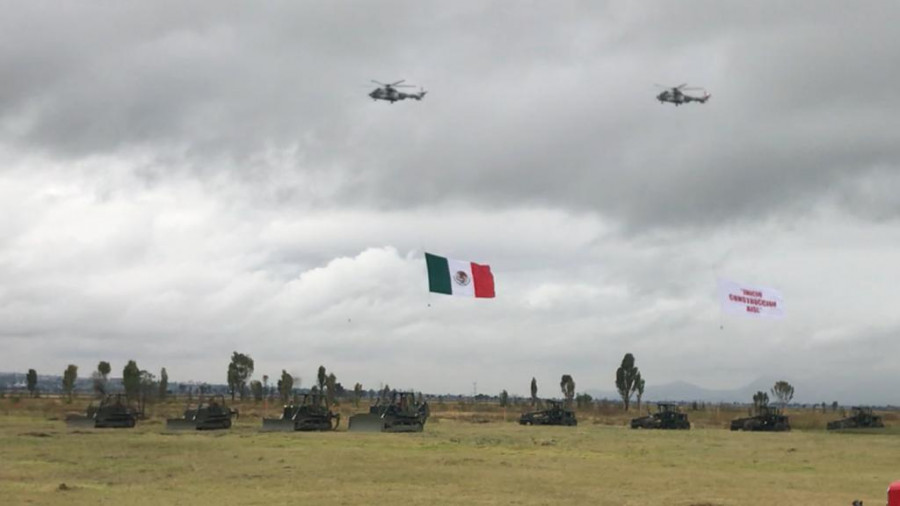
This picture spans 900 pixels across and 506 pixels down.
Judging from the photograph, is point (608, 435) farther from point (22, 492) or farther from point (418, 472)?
point (22, 492)

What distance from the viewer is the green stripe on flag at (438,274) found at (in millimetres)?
39406

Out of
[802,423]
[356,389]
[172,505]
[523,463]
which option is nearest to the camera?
[172,505]

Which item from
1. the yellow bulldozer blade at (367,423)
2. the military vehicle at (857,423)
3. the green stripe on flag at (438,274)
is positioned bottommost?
the military vehicle at (857,423)

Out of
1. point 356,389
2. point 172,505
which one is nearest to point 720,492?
point 172,505

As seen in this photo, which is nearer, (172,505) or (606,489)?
(172,505)

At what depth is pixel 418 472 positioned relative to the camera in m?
26.2

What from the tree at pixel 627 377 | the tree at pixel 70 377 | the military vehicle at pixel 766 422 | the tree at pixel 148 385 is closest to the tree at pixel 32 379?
the tree at pixel 70 377

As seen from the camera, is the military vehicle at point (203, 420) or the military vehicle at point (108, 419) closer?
the military vehicle at point (203, 420)

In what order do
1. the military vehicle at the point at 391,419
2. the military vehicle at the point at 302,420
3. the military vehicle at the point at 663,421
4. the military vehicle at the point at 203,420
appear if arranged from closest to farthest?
the military vehicle at the point at 391,419, the military vehicle at the point at 302,420, the military vehicle at the point at 203,420, the military vehicle at the point at 663,421

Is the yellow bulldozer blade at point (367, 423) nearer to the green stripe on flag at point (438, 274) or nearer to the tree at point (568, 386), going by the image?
the green stripe on flag at point (438, 274)

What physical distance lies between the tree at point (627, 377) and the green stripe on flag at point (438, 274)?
76.6m

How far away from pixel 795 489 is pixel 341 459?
13.5 m

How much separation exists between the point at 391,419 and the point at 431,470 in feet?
72.8

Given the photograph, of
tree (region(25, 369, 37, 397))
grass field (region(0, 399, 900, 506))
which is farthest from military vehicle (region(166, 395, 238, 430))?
tree (region(25, 369, 37, 397))
